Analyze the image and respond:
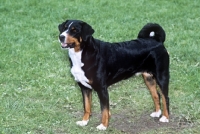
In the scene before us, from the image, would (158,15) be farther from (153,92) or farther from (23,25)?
(153,92)

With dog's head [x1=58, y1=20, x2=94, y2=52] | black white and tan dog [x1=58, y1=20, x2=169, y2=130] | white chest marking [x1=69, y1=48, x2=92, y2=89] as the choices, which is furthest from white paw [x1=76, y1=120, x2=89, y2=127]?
dog's head [x1=58, y1=20, x2=94, y2=52]

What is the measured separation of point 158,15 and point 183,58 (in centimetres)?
375

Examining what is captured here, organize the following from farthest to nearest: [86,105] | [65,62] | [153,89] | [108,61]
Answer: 1. [65,62]
2. [153,89]
3. [86,105]
4. [108,61]

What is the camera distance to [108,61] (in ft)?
17.6

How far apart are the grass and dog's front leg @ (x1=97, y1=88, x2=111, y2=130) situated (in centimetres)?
9

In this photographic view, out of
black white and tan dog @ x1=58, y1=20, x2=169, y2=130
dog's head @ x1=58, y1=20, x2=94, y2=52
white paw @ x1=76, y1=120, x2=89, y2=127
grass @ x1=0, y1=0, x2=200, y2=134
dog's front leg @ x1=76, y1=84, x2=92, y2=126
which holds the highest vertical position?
dog's head @ x1=58, y1=20, x2=94, y2=52

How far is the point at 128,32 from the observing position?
394 inches

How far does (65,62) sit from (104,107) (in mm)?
2839

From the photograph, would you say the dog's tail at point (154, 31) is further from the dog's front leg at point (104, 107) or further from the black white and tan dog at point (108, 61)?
the dog's front leg at point (104, 107)

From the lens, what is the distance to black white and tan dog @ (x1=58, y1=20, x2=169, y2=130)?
203 inches

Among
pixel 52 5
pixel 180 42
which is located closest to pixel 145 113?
pixel 180 42

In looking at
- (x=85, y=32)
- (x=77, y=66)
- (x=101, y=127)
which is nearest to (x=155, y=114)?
(x=101, y=127)

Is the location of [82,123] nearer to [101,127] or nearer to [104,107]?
[101,127]

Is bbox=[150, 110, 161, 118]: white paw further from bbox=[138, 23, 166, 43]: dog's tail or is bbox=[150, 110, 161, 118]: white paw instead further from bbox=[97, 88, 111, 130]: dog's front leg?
bbox=[138, 23, 166, 43]: dog's tail
